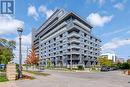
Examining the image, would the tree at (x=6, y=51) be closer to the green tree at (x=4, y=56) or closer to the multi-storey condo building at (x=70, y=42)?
the green tree at (x=4, y=56)

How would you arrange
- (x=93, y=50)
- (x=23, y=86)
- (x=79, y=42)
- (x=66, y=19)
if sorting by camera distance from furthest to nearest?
(x=93, y=50) → (x=66, y=19) → (x=79, y=42) → (x=23, y=86)

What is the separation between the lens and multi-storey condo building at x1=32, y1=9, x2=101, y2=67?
111m

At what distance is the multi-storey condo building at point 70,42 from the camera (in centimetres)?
11119

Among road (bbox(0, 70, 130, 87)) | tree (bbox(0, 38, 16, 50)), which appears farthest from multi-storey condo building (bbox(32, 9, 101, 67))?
road (bbox(0, 70, 130, 87))

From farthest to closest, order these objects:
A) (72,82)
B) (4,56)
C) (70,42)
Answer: (70,42), (4,56), (72,82)

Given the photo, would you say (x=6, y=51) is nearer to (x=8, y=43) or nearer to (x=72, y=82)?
(x=8, y=43)

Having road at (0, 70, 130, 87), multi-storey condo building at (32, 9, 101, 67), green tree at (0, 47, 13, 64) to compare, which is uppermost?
multi-storey condo building at (32, 9, 101, 67)

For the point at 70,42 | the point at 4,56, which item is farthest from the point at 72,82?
the point at 70,42

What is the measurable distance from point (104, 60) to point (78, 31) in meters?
21.6

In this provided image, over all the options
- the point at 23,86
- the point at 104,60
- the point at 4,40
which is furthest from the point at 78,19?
the point at 23,86

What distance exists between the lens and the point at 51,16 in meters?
151

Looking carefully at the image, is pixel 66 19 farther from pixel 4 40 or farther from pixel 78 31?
pixel 4 40

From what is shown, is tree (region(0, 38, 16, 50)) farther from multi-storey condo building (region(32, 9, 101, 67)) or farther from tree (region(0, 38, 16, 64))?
multi-storey condo building (region(32, 9, 101, 67))

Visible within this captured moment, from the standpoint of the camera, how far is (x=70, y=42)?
109875 mm
